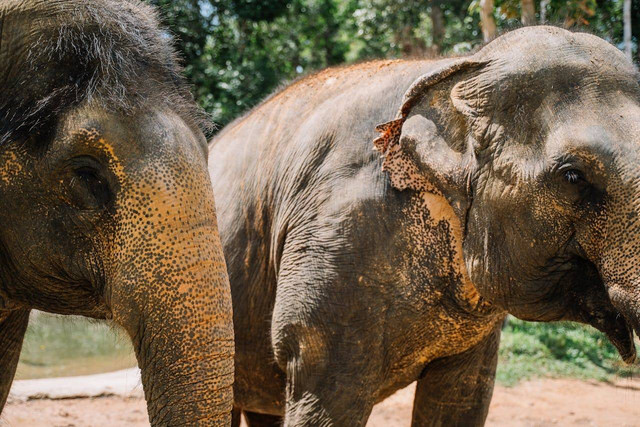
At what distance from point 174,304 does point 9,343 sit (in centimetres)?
120

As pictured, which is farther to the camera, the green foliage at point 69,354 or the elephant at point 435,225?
the green foliage at point 69,354

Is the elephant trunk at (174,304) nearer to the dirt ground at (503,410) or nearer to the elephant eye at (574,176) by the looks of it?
the elephant eye at (574,176)

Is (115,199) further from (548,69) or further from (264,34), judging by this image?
(264,34)

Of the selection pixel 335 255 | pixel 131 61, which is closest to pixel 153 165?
pixel 131 61

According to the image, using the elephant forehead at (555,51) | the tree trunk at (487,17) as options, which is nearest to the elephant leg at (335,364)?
the elephant forehead at (555,51)

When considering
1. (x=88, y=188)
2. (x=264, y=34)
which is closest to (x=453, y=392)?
(x=88, y=188)

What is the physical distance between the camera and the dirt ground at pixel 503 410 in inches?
207

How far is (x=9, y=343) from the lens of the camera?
2602mm

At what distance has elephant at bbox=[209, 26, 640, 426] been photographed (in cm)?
241

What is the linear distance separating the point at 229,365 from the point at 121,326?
9.7 inches

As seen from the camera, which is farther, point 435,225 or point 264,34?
point 264,34

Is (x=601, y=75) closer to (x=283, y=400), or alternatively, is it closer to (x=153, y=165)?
(x=153, y=165)

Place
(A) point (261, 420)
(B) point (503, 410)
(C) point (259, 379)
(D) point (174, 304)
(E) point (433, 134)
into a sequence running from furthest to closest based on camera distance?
→ (B) point (503, 410), (A) point (261, 420), (C) point (259, 379), (E) point (433, 134), (D) point (174, 304)

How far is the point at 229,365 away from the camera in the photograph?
1.70 metres
